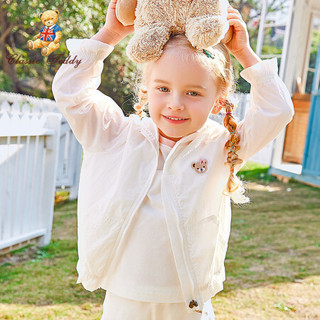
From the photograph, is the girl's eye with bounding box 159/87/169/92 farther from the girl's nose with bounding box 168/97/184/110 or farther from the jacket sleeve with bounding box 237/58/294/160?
the jacket sleeve with bounding box 237/58/294/160

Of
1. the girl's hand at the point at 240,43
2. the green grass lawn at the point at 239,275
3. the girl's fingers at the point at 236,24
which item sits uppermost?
the girl's fingers at the point at 236,24

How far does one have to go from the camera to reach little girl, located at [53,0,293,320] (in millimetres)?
1570

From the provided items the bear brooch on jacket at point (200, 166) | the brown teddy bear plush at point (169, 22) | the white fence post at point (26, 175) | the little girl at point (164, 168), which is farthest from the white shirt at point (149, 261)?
the white fence post at point (26, 175)

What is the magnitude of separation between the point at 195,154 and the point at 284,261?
259 centimetres

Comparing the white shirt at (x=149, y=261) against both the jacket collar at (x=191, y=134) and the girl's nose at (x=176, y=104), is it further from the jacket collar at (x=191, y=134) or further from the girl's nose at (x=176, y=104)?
the girl's nose at (x=176, y=104)

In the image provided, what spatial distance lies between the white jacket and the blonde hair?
0.05 metres

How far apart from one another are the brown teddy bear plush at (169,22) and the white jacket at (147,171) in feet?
0.58

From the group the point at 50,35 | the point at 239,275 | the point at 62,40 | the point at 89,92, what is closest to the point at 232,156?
the point at 89,92

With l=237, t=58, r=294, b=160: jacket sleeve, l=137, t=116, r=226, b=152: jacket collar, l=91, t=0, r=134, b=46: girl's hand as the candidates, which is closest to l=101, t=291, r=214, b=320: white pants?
l=137, t=116, r=226, b=152: jacket collar

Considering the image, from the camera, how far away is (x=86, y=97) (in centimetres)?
162

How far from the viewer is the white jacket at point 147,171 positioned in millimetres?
1587

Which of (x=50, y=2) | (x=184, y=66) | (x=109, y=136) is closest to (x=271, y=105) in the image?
(x=184, y=66)

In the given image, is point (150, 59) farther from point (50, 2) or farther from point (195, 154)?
point (50, 2)

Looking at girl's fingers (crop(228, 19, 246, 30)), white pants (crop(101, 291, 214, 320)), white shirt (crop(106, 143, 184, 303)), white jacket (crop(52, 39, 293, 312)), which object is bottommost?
white pants (crop(101, 291, 214, 320))
